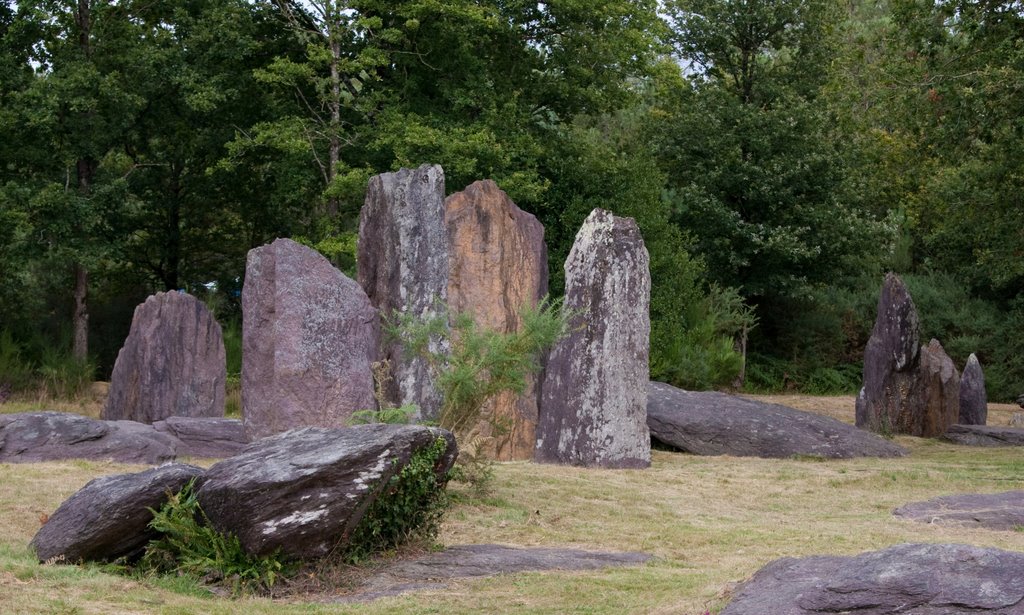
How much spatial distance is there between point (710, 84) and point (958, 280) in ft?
23.0

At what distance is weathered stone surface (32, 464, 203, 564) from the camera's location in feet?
22.8

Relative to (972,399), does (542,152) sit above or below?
above

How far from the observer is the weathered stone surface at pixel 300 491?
22.0 ft

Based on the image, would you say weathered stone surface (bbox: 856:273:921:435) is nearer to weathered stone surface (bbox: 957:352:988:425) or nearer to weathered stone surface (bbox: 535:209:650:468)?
weathered stone surface (bbox: 957:352:988:425)

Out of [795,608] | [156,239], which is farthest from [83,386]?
[795,608]

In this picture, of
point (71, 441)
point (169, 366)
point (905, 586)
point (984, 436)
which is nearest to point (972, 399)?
point (984, 436)

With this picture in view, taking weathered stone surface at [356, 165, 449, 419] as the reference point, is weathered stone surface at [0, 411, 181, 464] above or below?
below

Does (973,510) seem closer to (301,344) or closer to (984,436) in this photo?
(301,344)

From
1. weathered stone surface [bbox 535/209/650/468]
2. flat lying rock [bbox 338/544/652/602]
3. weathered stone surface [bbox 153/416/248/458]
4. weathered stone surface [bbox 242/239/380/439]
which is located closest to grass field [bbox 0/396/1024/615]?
flat lying rock [bbox 338/544/652/602]

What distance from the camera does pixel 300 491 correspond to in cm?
677

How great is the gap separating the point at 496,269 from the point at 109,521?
7.09 metres

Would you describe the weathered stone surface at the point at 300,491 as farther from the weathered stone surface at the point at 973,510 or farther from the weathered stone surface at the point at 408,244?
the weathered stone surface at the point at 408,244

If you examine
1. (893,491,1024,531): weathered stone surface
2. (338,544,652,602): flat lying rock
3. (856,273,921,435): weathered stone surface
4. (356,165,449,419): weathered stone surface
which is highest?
(356,165,449,419): weathered stone surface

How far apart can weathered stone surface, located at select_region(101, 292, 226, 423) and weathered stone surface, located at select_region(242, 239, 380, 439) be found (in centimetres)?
311
